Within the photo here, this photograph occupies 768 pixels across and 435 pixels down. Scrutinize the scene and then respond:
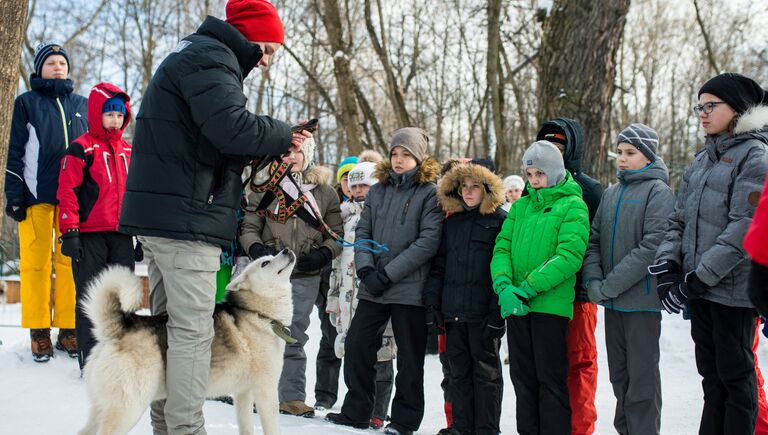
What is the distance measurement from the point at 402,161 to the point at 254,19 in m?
1.91

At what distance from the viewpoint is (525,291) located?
13.7 feet

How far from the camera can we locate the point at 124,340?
3.27 metres

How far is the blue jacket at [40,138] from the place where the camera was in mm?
5680

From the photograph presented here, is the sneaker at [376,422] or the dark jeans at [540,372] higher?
the dark jeans at [540,372]

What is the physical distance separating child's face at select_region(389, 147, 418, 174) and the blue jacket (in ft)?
10.0

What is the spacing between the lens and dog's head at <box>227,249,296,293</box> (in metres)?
3.96

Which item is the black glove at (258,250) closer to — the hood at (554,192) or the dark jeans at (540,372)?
the dark jeans at (540,372)

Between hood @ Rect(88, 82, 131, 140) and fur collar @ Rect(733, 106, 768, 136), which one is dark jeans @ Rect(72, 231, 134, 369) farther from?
fur collar @ Rect(733, 106, 768, 136)

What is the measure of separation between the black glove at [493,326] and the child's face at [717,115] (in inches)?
72.0

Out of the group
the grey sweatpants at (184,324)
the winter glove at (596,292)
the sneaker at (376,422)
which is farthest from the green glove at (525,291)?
the grey sweatpants at (184,324)

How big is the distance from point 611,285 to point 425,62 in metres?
19.6

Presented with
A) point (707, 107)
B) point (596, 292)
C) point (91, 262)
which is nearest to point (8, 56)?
point (91, 262)

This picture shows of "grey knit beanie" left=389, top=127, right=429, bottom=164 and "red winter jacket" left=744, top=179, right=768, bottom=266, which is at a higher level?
"grey knit beanie" left=389, top=127, right=429, bottom=164

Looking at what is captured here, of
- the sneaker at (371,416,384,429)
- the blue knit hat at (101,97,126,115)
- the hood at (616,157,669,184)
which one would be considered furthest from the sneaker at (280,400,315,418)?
the hood at (616,157,669,184)
